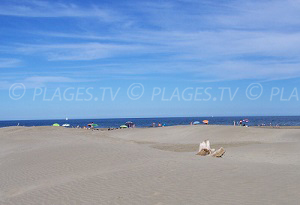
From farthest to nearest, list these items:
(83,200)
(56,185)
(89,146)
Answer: (89,146)
(56,185)
(83,200)

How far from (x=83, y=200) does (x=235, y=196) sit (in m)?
3.74

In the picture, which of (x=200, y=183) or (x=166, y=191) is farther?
(x=200, y=183)

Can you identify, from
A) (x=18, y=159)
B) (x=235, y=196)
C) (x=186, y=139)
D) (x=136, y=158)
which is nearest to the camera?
(x=235, y=196)

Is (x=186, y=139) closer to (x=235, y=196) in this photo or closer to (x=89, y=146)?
(x=89, y=146)

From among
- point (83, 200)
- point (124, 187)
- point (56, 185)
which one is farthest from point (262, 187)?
point (56, 185)

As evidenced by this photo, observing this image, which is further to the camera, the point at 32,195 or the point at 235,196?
the point at 32,195

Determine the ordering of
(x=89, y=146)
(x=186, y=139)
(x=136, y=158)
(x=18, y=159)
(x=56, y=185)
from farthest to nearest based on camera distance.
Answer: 1. (x=186, y=139)
2. (x=89, y=146)
3. (x=18, y=159)
4. (x=136, y=158)
5. (x=56, y=185)

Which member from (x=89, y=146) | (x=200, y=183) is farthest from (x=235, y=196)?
(x=89, y=146)

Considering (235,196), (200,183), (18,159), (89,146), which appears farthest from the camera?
(89,146)

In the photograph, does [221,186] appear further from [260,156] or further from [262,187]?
[260,156]

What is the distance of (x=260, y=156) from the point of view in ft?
66.9

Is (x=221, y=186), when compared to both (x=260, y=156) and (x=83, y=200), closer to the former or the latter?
(x=83, y=200)

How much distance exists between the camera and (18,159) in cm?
1736

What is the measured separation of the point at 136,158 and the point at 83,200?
648 centimetres
